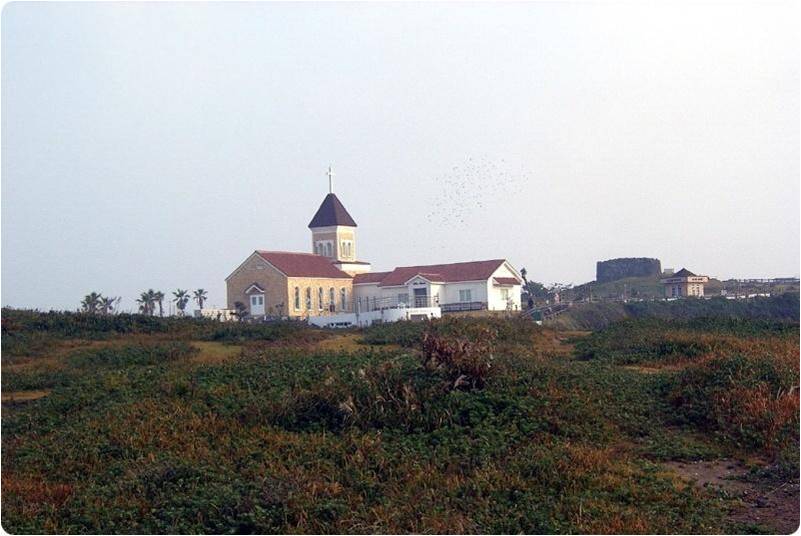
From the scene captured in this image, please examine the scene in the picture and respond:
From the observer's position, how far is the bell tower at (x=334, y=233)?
48.8m

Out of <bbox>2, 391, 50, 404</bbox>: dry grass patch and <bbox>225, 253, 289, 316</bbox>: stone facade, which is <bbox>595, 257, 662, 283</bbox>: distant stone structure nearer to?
<bbox>225, 253, 289, 316</bbox>: stone facade

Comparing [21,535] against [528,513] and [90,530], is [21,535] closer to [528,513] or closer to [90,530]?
[90,530]

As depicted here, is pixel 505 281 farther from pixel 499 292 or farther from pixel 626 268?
pixel 626 268

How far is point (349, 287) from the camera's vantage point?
44031 mm

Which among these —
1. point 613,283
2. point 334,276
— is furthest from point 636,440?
point 613,283

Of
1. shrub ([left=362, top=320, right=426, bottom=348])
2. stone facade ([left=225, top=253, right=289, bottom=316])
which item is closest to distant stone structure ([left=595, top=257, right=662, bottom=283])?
stone facade ([left=225, top=253, right=289, bottom=316])

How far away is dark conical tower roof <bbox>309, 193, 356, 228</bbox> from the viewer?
161 ft

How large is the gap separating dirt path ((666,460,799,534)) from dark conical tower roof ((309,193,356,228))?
42.1m

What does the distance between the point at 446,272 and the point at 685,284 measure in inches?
532

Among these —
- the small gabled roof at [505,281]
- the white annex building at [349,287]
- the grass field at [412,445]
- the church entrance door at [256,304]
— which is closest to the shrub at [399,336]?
the grass field at [412,445]

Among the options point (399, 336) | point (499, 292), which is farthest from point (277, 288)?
point (399, 336)

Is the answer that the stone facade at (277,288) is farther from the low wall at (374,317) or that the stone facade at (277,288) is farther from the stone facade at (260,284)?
the low wall at (374,317)

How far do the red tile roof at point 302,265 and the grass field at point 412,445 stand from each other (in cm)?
2791

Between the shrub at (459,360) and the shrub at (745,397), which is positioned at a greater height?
the shrub at (459,360)
